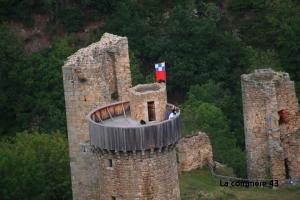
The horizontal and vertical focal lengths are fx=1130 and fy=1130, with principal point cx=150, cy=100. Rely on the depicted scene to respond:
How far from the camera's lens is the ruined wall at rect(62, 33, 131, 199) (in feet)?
144

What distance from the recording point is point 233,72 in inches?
2997

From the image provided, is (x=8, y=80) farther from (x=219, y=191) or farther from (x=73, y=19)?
(x=219, y=191)

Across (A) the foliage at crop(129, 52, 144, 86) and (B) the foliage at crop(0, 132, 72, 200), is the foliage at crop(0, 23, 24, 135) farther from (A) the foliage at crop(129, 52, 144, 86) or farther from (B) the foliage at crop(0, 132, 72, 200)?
(B) the foliage at crop(0, 132, 72, 200)

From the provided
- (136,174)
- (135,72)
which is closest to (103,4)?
(135,72)

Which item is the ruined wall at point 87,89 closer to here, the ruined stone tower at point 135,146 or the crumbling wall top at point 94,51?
the crumbling wall top at point 94,51

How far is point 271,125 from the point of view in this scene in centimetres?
5234

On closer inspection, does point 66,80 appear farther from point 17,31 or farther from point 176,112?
point 17,31

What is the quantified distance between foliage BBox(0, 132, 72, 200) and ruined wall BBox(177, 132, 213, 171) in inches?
249

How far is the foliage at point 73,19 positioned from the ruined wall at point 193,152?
2571cm

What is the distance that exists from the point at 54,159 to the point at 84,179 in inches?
515

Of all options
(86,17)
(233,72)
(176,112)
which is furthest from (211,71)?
(176,112)

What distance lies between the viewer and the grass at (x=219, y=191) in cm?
4978

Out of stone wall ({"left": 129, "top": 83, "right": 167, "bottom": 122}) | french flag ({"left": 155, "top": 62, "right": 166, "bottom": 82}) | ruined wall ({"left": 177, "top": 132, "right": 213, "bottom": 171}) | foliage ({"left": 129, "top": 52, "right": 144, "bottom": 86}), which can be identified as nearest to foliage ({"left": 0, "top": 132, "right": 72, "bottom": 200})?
ruined wall ({"left": 177, "top": 132, "right": 213, "bottom": 171})

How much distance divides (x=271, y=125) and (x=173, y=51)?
23314 mm
